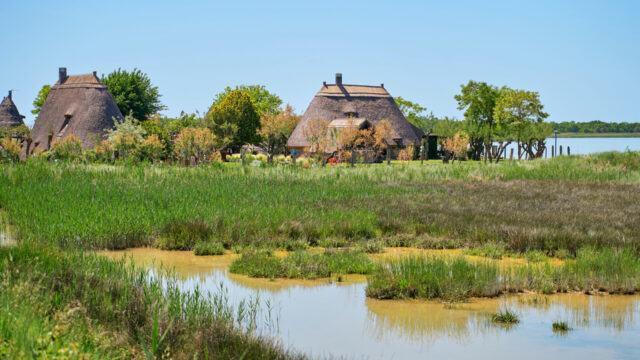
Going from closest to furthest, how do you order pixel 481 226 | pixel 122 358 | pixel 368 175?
1. pixel 122 358
2. pixel 481 226
3. pixel 368 175

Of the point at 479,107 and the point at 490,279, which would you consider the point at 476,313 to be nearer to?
the point at 490,279

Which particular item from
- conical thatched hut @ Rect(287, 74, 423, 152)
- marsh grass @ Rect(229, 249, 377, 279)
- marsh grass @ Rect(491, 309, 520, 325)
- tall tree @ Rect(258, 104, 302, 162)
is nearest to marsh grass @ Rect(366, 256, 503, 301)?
marsh grass @ Rect(491, 309, 520, 325)

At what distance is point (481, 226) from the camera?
16281 mm

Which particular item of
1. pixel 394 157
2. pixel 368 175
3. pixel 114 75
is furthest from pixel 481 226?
pixel 114 75

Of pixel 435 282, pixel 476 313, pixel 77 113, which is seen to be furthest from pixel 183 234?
pixel 77 113

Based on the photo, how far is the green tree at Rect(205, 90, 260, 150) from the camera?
70188mm

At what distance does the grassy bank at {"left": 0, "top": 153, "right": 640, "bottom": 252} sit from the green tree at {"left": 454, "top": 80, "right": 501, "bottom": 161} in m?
43.7

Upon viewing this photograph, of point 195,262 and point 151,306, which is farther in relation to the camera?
point 195,262

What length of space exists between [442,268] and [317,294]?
2143 millimetres

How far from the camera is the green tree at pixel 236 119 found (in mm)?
70188

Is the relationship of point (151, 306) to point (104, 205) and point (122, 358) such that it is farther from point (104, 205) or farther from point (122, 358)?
point (104, 205)

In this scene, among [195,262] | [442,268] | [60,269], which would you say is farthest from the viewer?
[195,262]

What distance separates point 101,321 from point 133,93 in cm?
6889

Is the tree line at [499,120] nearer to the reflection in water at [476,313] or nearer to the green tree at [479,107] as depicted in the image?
the green tree at [479,107]
